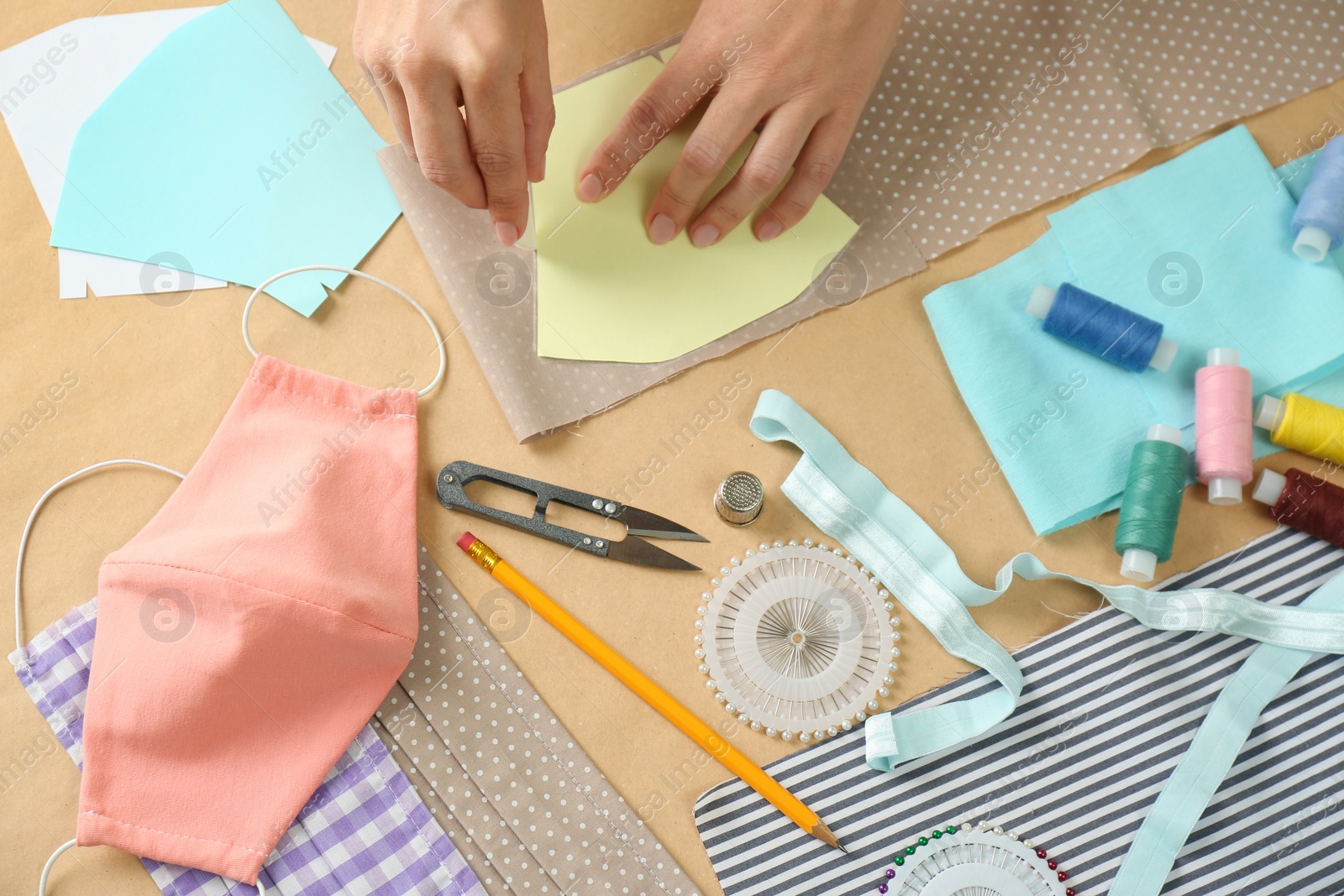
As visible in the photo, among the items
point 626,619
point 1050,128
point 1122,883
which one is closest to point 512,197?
point 626,619

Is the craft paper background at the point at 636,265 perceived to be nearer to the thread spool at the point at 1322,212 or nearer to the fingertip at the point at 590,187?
the fingertip at the point at 590,187

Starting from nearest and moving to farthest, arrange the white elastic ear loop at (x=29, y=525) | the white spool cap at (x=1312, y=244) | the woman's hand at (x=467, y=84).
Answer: the woman's hand at (x=467, y=84)
the white elastic ear loop at (x=29, y=525)
the white spool cap at (x=1312, y=244)

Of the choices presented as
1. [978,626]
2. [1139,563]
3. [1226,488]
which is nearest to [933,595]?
[978,626]

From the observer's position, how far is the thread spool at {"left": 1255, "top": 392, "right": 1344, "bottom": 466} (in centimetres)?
94

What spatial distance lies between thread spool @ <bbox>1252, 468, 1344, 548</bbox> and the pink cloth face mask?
91 cm

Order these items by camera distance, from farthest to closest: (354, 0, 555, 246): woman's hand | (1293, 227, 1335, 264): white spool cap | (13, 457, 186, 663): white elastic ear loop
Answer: (1293, 227, 1335, 264): white spool cap → (13, 457, 186, 663): white elastic ear loop → (354, 0, 555, 246): woman's hand

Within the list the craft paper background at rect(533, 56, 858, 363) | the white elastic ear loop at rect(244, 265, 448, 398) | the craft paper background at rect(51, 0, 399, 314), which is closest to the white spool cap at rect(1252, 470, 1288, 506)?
the craft paper background at rect(533, 56, 858, 363)

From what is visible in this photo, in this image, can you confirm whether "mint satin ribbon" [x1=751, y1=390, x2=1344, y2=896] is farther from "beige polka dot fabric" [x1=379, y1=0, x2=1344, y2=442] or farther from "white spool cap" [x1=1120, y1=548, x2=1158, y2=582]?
"beige polka dot fabric" [x1=379, y1=0, x2=1344, y2=442]

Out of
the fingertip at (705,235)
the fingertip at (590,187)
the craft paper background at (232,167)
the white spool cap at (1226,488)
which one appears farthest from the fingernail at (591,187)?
the white spool cap at (1226,488)

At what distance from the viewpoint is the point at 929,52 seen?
3.55 feet

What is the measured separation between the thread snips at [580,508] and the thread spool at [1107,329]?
463mm

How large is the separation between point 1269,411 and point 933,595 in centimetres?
42

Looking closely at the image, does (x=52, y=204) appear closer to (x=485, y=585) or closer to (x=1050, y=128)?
(x=485, y=585)

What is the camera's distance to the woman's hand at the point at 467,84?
0.78 meters
